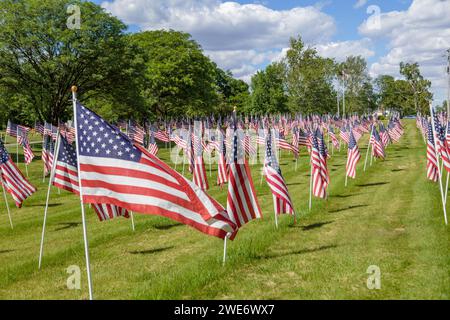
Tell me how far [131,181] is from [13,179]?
9.98 meters

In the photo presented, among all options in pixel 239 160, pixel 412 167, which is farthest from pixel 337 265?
pixel 412 167

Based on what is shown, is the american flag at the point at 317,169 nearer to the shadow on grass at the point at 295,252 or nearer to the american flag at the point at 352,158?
the shadow on grass at the point at 295,252

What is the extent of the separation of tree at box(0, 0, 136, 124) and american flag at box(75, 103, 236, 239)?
110 feet

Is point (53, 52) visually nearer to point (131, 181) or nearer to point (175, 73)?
point (175, 73)

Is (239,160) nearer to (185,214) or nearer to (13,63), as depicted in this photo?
(185,214)

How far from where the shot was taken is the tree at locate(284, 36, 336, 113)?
72875mm

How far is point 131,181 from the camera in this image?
719cm


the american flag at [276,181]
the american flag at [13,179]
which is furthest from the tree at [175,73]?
the american flag at [276,181]

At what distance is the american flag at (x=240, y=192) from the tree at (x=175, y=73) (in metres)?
49.1

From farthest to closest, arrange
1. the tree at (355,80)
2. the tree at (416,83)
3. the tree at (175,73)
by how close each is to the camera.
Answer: the tree at (355,80)
the tree at (416,83)
the tree at (175,73)

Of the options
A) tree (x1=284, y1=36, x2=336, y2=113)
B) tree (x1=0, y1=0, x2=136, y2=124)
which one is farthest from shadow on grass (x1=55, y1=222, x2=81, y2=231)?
tree (x1=284, y1=36, x2=336, y2=113)

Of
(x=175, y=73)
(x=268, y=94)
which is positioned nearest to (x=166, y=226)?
(x=175, y=73)

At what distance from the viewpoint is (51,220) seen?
52.6ft

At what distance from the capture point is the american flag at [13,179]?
15156mm
